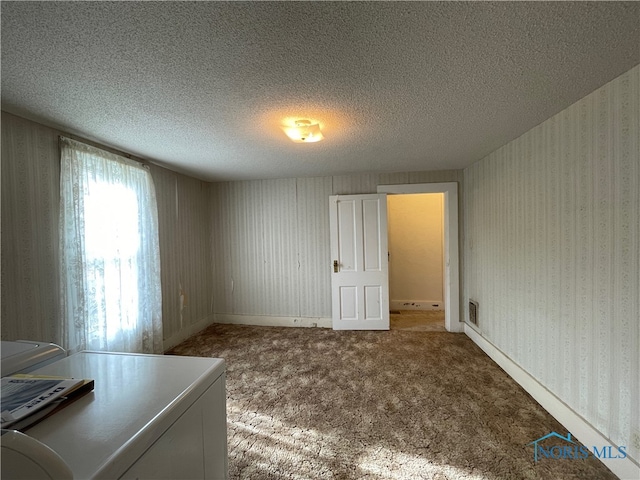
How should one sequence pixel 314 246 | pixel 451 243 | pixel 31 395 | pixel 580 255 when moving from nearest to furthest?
pixel 31 395, pixel 580 255, pixel 451 243, pixel 314 246

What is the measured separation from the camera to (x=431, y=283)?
16.8ft

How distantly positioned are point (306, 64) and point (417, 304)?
4.75 meters

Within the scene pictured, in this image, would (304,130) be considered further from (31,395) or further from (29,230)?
(29,230)

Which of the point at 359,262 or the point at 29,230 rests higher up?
the point at 29,230

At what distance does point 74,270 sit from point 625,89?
398cm

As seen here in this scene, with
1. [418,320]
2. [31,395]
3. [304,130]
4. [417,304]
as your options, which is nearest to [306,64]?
[304,130]

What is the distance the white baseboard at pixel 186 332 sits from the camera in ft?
11.2

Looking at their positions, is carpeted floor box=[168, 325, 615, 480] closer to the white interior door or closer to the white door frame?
the white door frame

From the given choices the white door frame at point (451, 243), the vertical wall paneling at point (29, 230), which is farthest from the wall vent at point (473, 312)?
the vertical wall paneling at point (29, 230)

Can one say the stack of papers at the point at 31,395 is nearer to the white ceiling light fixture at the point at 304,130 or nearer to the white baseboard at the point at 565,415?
the white ceiling light fixture at the point at 304,130

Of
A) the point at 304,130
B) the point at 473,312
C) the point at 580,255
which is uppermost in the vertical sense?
the point at 304,130

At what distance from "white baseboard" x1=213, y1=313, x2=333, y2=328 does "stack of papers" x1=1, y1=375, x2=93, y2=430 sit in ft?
10.9

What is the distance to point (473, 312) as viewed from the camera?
346 centimetres

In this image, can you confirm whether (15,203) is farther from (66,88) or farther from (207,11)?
(207,11)
